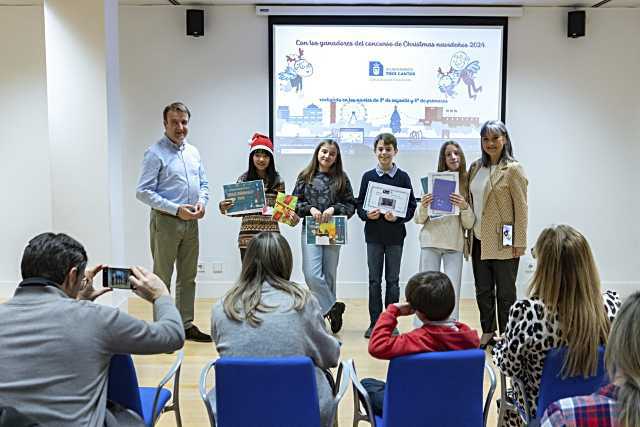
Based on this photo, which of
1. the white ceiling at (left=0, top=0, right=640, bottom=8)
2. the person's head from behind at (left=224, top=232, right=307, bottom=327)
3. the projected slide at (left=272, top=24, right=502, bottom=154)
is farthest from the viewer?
the projected slide at (left=272, top=24, right=502, bottom=154)

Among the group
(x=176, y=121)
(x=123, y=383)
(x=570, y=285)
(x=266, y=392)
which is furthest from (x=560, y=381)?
(x=176, y=121)

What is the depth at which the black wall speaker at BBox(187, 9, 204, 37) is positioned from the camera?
5828 millimetres

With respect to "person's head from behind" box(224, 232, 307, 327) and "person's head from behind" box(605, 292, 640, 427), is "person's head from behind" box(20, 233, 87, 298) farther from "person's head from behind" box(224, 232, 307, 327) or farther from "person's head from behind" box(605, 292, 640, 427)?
"person's head from behind" box(605, 292, 640, 427)

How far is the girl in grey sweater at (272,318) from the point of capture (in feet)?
7.22

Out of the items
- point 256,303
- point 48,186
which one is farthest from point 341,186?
point 48,186

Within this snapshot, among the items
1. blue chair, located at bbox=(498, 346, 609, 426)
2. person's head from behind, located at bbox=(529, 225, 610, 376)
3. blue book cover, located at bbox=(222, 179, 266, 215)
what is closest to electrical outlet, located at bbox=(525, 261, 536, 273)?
blue book cover, located at bbox=(222, 179, 266, 215)

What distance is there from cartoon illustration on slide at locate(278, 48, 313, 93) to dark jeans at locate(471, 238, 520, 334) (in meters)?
2.43

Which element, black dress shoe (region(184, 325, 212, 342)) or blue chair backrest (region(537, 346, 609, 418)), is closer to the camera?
blue chair backrest (region(537, 346, 609, 418))

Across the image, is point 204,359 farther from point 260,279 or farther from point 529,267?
point 529,267

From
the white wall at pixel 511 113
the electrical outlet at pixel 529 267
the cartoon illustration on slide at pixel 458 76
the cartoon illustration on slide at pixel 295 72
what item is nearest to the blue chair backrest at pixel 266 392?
the white wall at pixel 511 113

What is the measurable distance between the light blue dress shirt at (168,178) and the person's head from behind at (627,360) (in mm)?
3485

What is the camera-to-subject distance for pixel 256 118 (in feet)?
19.9

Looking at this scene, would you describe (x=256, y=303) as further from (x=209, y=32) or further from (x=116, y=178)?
(x=209, y=32)

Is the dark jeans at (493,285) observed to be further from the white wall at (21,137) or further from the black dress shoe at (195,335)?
the white wall at (21,137)
